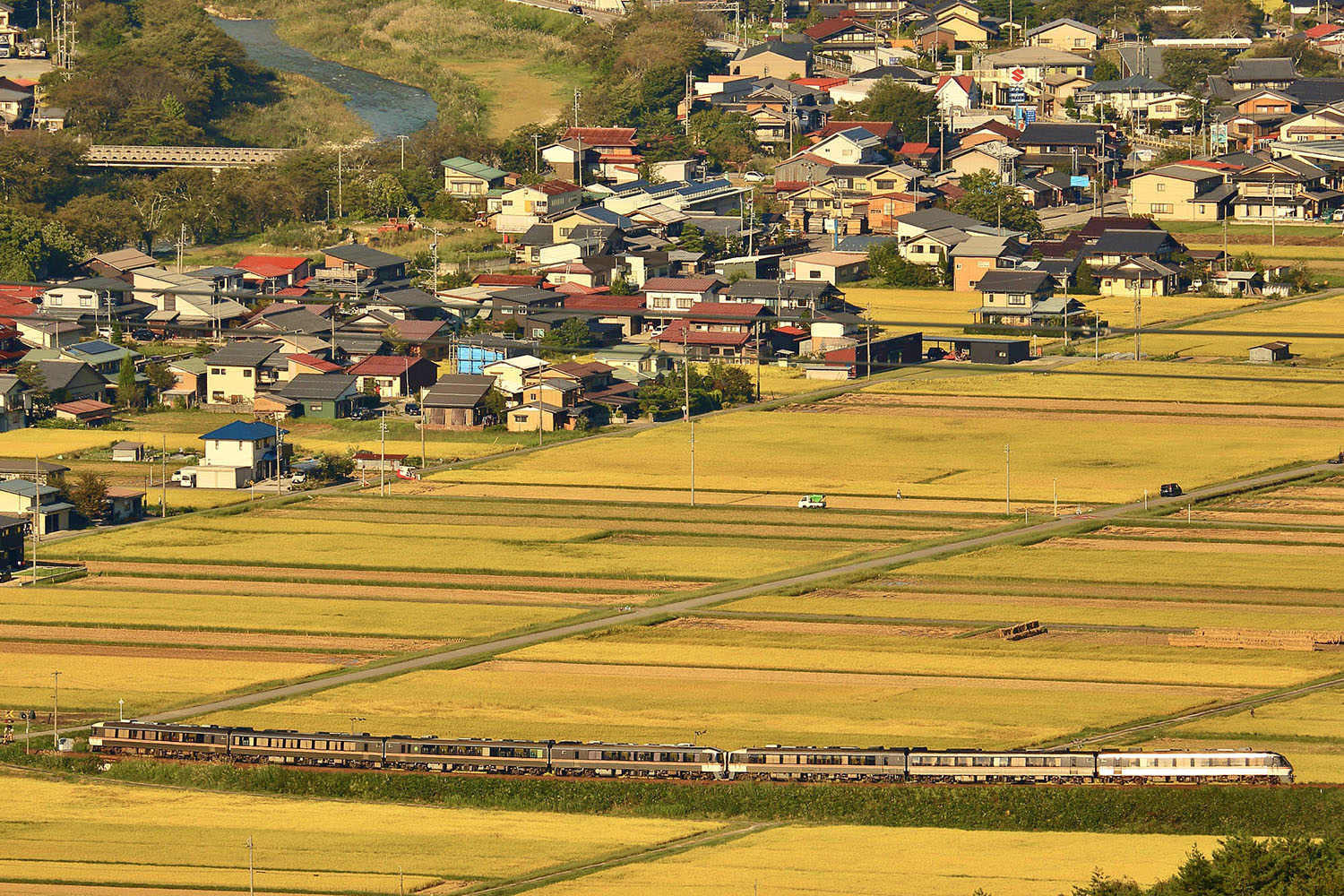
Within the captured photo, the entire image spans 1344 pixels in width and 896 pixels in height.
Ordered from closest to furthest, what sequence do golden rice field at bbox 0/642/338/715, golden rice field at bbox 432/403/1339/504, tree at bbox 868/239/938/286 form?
1. golden rice field at bbox 0/642/338/715
2. golden rice field at bbox 432/403/1339/504
3. tree at bbox 868/239/938/286

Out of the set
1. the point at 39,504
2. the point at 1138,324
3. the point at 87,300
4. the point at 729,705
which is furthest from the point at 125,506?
the point at 1138,324

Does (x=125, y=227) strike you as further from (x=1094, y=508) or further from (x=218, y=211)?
(x=1094, y=508)

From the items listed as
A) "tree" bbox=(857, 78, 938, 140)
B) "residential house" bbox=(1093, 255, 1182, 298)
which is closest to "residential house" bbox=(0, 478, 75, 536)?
"residential house" bbox=(1093, 255, 1182, 298)

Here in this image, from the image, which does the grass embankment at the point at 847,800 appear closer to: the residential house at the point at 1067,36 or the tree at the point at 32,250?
the tree at the point at 32,250

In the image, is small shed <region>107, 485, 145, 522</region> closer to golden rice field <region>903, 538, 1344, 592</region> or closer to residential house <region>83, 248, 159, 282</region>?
golden rice field <region>903, 538, 1344, 592</region>

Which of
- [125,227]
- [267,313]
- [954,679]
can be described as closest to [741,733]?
[954,679]

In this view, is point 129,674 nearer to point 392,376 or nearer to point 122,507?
point 122,507

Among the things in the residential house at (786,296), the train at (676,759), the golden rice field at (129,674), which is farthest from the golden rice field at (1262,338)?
the train at (676,759)
